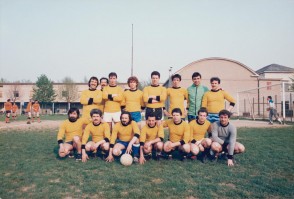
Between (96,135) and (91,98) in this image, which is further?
(91,98)

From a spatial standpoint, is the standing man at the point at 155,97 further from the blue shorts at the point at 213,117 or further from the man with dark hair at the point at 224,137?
the man with dark hair at the point at 224,137

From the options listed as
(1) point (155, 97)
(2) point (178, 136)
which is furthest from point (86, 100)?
(2) point (178, 136)

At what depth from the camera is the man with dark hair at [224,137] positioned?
6.03 meters

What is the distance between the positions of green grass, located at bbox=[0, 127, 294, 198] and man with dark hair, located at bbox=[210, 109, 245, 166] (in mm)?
328

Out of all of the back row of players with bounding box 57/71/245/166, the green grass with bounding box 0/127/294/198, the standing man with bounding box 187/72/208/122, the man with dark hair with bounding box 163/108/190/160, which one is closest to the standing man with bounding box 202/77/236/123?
the back row of players with bounding box 57/71/245/166

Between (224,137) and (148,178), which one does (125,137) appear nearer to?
(148,178)

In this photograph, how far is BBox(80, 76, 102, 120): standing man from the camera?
23.4ft

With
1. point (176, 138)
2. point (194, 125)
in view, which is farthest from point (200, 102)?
point (176, 138)

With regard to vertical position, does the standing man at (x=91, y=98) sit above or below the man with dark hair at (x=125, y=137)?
above

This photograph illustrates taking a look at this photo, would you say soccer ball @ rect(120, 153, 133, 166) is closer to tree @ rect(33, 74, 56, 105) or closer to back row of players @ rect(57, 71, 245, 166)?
back row of players @ rect(57, 71, 245, 166)

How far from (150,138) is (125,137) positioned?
0.66 meters

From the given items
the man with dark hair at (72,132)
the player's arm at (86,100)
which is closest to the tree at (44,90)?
the player's arm at (86,100)

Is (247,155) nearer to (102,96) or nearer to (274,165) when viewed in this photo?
(274,165)

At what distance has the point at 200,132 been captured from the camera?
652 centimetres
